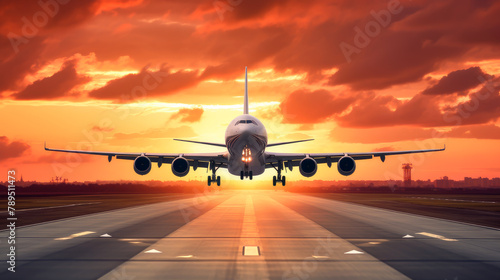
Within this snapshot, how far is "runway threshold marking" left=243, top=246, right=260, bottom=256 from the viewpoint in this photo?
667 inches

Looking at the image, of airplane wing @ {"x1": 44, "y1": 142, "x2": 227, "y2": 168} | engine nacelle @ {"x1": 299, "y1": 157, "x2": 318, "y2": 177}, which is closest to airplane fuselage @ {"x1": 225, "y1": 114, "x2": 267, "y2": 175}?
airplane wing @ {"x1": 44, "y1": 142, "x2": 227, "y2": 168}

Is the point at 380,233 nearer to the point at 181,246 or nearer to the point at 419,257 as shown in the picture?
the point at 419,257

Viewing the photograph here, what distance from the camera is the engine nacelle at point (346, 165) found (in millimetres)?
44844

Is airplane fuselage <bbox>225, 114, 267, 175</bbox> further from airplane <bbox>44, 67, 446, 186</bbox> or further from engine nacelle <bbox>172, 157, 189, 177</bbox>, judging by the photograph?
engine nacelle <bbox>172, 157, 189, 177</bbox>

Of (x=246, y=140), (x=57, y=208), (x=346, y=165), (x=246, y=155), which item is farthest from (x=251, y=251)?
(x=57, y=208)

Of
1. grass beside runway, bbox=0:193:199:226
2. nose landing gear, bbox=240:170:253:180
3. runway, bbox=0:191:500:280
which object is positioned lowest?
runway, bbox=0:191:500:280

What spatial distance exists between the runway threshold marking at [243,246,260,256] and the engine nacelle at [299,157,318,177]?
26330mm

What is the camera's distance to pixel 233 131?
38.2 meters

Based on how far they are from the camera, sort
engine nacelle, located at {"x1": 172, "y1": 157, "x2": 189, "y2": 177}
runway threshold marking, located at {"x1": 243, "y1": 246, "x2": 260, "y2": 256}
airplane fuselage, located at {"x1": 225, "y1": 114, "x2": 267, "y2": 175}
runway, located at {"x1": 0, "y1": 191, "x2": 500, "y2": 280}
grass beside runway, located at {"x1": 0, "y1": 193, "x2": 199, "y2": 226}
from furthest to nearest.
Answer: engine nacelle, located at {"x1": 172, "y1": 157, "x2": 189, "y2": 177} < airplane fuselage, located at {"x1": 225, "y1": 114, "x2": 267, "y2": 175} < grass beside runway, located at {"x1": 0, "y1": 193, "x2": 199, "y2": 226} < runway threshold marking, located at {"x1": 243, "y1": 246, "x2": 260, "y2": 256} < runway, located at {"x1": 0, "y1": 191, "x2": 500, "y2": 280}

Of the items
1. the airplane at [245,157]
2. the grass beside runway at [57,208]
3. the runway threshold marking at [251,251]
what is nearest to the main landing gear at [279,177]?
the airplane at [245,157]

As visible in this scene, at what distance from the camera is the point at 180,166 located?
44.2 m

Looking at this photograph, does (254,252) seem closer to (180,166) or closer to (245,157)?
(245,157)

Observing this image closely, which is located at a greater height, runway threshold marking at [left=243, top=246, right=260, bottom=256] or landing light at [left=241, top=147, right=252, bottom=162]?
landing light at [left=241, top=147, right=252, bottom=162]

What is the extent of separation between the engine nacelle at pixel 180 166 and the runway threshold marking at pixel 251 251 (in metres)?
25.8
